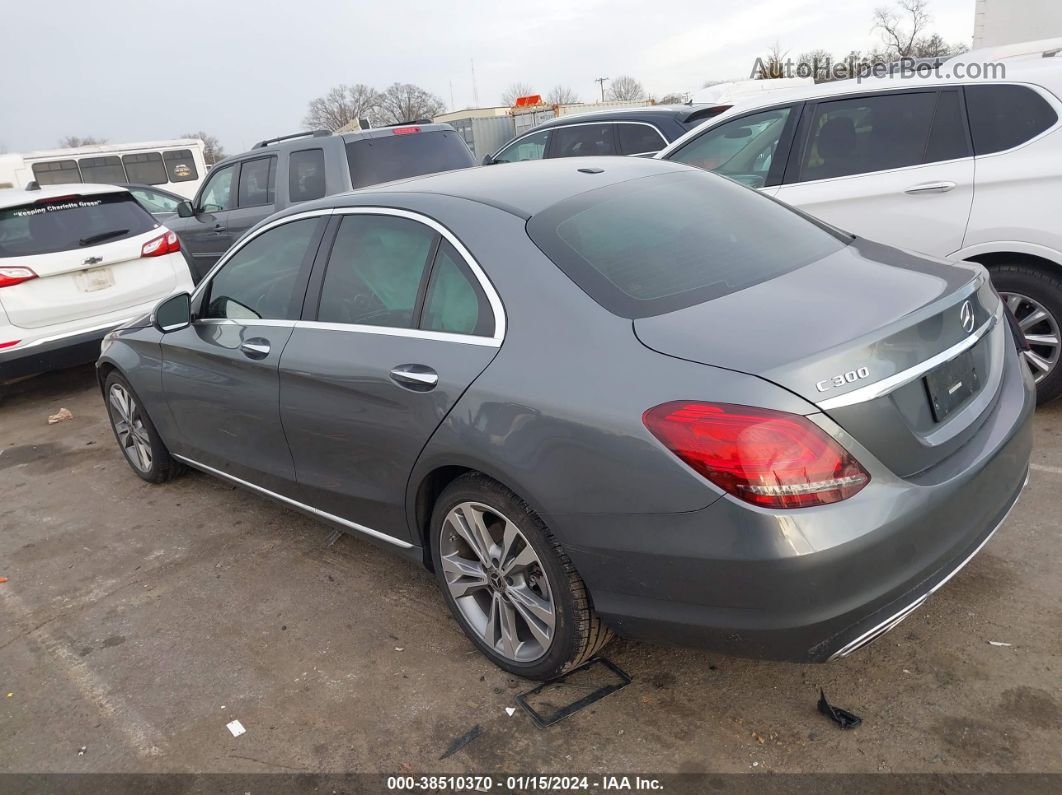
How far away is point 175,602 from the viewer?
368cm

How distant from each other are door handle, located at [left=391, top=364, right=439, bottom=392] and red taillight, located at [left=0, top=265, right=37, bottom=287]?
4.91m

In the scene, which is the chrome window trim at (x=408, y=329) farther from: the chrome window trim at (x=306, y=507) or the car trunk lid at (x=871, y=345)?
the chrome window trim at (x=306, y=507)

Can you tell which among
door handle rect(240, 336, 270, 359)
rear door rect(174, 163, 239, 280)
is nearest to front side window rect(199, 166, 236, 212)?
rear door rect(174, 163, 239, 280)

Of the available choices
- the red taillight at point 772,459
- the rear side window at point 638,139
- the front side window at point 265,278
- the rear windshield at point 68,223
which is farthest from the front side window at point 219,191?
the red taillight at point 772,459

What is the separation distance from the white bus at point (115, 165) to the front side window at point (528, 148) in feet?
49.0

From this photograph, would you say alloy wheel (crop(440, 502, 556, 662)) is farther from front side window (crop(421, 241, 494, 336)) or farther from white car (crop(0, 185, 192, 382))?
white car (crop(0, 185, 192, 382))

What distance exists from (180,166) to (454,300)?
2252cm

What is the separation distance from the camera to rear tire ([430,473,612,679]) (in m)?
2.58

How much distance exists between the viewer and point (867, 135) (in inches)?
193

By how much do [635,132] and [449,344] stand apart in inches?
257

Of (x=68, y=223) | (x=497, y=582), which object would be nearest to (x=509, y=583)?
(x=497, y=582)

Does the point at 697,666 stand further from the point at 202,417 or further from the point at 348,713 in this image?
the point at 202,417

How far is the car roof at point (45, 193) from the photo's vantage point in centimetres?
661

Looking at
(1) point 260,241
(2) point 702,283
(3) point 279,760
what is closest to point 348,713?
(3) point 279,760
